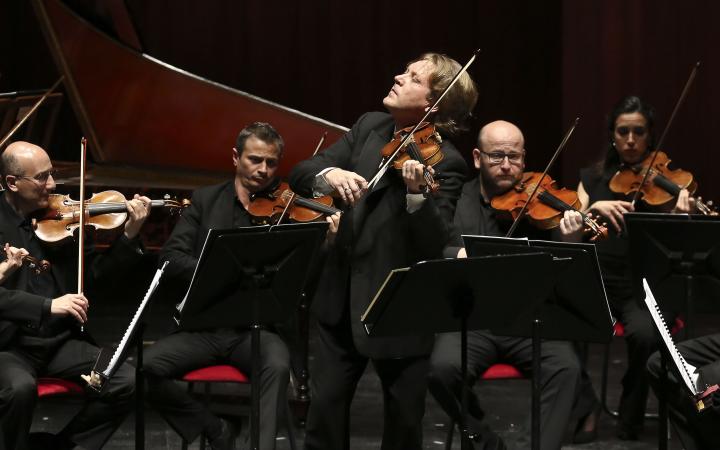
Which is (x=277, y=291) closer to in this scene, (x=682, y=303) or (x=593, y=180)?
(x=682, y=303)

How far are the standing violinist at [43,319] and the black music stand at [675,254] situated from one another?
66.4 inches

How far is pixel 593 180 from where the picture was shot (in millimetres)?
4801

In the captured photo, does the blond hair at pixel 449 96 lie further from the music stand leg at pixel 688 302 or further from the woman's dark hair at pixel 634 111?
the woman's dark hair at pixel 634 111

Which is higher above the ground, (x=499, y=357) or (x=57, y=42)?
(x=57, y=42)

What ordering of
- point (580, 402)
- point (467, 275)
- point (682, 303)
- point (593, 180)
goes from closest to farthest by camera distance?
1. point (467, 275)
2. point (682, 303)
3. point (580, 402)
4. point (593, 180)

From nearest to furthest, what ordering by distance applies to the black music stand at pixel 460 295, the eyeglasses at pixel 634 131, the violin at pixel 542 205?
the black music stand at pixel 460 295 < the violin at pixel 542 205 < the eyeglasses at pixel 634 131

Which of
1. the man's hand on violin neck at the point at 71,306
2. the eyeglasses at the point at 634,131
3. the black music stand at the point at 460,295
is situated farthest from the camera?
the eyeglasses at the point at 634,131

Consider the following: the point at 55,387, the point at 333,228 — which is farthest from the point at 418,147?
the point at 55,387

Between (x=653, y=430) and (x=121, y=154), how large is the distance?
2941mm

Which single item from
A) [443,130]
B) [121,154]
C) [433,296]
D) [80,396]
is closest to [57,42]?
[121,154]

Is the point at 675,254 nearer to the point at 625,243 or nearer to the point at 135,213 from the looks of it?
the point at 625,243

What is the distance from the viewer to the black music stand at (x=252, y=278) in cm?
311

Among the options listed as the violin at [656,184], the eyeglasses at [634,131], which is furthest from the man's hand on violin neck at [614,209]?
the eyeglasses at [634,131]

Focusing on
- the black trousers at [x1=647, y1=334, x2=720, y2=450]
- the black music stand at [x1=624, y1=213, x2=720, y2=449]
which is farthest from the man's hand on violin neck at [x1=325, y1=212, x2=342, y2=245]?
the black trousers at [x1=647, y1=334, x2=720, y2=450]
